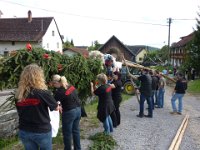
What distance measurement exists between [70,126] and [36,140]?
5.93ft

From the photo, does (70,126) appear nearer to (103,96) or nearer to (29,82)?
(103,96)

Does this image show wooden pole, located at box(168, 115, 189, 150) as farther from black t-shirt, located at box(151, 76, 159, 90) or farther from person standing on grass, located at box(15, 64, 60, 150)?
person standing on grass, located at box(15, 64, 60, 150)

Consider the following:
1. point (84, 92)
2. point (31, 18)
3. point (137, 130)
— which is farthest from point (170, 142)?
point (31, 18)

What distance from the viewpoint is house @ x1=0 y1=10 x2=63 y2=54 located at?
136 feet

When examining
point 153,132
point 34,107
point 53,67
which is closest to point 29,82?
→ point 34,107

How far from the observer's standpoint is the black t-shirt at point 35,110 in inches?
171

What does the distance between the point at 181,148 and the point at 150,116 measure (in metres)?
3.76

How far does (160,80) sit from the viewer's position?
45.2 feet

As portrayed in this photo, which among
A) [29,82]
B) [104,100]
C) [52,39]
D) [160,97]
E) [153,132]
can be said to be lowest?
[153,132]

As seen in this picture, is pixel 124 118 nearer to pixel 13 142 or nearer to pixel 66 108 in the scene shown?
pixel 13 142

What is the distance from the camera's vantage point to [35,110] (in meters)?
4.41

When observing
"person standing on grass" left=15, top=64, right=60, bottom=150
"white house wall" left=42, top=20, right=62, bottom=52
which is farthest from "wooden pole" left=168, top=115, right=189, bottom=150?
"white house wall" left=42, top=20, right=62, bottom=52

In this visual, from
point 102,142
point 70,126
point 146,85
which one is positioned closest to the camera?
point 70,126

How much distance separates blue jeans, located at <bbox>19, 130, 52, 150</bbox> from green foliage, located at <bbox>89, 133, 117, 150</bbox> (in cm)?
251
